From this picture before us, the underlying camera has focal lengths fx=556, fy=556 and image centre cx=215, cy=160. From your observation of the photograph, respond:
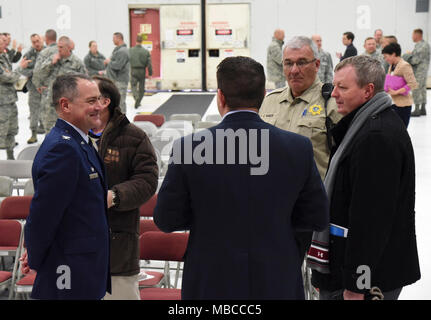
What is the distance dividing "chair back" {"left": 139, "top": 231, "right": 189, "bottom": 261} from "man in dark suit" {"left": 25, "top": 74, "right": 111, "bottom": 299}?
3.85 ft

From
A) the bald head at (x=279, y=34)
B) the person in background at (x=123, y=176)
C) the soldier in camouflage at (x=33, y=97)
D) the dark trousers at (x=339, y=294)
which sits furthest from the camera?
the bald head at (x=279, y=34)

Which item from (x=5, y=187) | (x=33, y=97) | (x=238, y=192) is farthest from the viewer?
(x=33, y=97)

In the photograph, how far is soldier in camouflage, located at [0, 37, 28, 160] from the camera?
28.0 feet

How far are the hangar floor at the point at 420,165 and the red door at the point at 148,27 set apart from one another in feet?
6.09

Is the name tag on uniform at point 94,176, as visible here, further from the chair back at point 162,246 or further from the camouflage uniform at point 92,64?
the camouflage uniform at point 92,64

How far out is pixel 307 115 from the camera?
3.24 metres

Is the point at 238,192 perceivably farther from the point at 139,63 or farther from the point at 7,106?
the point at 139,63

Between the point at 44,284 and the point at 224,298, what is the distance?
901 mm

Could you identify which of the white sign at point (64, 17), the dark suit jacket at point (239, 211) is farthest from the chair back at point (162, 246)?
the white sign at point (64, 17)

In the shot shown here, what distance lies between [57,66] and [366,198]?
24.3ft

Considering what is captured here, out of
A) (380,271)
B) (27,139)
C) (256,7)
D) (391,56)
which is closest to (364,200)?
(380,271)

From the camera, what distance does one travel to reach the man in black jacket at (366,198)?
7.56 feet

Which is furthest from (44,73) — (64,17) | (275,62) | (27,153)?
(64,17)

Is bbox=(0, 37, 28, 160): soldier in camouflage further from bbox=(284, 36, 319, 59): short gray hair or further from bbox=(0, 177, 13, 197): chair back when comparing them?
bbox=(284, 36, 319, 59): short gray hair
